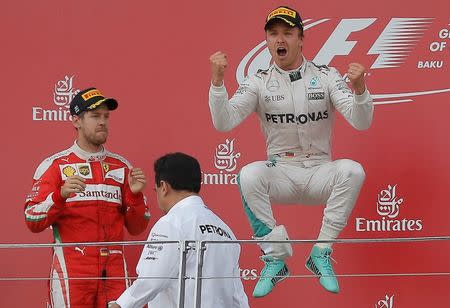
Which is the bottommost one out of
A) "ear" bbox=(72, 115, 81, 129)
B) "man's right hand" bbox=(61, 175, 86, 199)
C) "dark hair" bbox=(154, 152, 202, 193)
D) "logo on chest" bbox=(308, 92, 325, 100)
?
"man's right hand" bbox=(61, 175, 86, 199)

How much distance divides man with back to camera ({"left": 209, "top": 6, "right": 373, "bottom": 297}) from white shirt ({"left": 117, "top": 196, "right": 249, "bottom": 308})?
1.88 ft

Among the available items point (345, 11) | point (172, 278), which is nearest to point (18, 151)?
point (345, 11)

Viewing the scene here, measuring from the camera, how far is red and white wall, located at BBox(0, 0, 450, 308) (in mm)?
4793

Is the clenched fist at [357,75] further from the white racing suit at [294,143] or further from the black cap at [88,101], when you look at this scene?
the black cap at [88,101]

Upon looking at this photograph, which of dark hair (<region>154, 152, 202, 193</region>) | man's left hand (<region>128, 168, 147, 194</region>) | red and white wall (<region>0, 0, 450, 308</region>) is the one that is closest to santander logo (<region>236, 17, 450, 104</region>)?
red and white wall (<region>0, 0, 450, 308</region>)

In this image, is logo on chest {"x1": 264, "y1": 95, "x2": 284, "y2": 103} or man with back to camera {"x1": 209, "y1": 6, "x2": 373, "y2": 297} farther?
logo on chest {"x1": 264, "y1": 95, "x2": 284, "y2": 103}

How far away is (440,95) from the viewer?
4.84 m

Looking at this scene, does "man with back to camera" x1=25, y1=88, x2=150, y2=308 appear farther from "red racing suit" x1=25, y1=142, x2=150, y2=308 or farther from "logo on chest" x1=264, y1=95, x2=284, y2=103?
"logo on chest" x1=264, y1=95, x2=284, y2=103

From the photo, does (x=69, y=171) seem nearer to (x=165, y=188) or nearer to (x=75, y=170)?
(x=75, y=170)

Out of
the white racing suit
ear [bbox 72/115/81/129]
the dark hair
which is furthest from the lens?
ear [bbox 72/115/81/129]

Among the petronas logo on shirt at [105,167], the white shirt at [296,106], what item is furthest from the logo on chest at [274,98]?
the petronas logo on shirt at [105,167]

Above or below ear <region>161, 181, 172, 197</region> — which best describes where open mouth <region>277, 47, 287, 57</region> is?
above

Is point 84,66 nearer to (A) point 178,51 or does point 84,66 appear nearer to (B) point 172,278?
(A) point 178,51

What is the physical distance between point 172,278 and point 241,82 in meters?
1.53
